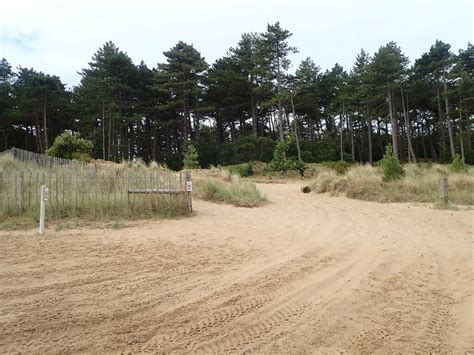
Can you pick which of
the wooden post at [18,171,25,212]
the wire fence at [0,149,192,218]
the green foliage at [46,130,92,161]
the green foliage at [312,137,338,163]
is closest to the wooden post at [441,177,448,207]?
the wire fence at [0,149,192,218]

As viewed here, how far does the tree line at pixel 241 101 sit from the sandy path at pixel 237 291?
85.1ft

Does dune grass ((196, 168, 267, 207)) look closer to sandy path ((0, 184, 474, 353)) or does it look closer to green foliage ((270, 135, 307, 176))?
sandy path ((0, 184, 474, 353))

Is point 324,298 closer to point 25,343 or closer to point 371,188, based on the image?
point 25,343

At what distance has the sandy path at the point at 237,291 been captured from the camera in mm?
2705

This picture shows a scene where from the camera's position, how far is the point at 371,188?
12.9m

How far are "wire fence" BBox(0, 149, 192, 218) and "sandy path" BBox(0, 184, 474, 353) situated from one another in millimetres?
1575

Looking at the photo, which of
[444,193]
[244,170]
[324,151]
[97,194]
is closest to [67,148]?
[244,170]

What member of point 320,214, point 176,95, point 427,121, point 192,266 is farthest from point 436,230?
point 427,121

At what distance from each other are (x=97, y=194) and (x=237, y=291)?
20.3 ft

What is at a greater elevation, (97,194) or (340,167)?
(340,167)

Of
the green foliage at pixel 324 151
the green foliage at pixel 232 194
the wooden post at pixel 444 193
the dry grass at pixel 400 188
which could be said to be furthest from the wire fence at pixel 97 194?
the green foliage at pixel 324 151

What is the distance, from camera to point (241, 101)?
40281mm

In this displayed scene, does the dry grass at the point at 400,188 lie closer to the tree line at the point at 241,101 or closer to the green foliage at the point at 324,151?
the tree line at the point at 241,101

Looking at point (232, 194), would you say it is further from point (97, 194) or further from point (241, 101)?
point (241, 101)
